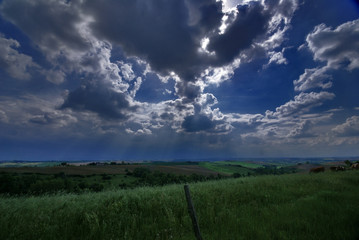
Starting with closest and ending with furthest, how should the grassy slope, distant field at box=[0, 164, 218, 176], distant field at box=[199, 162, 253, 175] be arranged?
the grassy slope, distant field at box=[0, 164, 218, 176], distant field at box=[199, 162, 253, 175]

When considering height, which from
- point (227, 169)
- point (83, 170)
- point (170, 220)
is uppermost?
point (170, 220)

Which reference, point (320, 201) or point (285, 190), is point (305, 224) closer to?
point (320, 201)

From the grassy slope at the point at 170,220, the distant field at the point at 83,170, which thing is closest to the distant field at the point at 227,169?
the distant field at the point at 83,170

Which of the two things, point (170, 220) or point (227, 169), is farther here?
point (227, 169)

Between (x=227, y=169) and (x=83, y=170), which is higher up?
(x=83, y=170)

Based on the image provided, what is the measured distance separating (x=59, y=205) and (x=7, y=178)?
52.0 meters

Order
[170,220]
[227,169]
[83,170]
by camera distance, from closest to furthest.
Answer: [170,220] → [83,170] → [227,169]

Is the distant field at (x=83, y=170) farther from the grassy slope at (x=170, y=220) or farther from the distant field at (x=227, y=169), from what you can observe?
the grassy slope at (x=170, y=220)

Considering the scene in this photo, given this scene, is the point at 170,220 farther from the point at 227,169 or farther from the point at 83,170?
the point at 227,169

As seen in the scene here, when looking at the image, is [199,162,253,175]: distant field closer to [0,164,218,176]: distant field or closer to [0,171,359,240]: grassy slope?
[0,164,218,176]: distant field

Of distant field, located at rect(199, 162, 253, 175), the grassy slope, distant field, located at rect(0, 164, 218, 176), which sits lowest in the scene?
distant field, located at rect(199, 162, 253, 175)

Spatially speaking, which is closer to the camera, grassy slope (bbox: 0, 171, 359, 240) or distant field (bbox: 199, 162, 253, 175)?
grassy slope (bbox: 0, 171, 359, 240)

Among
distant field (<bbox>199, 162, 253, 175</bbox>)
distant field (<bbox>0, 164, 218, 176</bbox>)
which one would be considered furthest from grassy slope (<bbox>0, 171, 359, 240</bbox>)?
distant field (<bbox>199, 162, 253, 175</bbox>)

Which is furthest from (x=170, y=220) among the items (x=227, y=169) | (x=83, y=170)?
(x=227, y=169)
